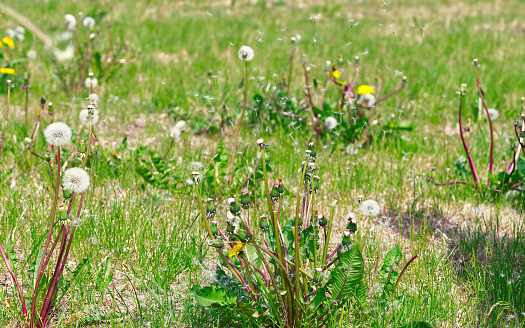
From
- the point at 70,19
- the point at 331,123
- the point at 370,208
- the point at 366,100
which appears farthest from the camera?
the point at 70,19

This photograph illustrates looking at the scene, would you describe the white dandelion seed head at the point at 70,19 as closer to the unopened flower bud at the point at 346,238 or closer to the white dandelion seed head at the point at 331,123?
the white dandelion seed head at the point at 331,123

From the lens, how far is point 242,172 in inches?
126

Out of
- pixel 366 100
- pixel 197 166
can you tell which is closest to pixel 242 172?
pixel 197 166

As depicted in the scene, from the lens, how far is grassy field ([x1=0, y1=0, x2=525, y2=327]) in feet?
6.70

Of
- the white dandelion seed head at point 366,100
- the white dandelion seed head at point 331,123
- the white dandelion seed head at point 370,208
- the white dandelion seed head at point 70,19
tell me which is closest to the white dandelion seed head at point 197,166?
the white dandelion seed head at point 370,208

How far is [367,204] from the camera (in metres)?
1.95

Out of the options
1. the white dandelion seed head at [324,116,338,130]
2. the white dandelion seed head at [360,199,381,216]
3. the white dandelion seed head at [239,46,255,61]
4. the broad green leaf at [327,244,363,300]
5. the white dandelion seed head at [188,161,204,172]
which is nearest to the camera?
the broad green leaf at [327,244,363,300]

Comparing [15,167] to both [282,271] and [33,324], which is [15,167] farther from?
[282,271]

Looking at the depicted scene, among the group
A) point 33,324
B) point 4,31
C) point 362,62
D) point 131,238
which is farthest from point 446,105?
point 4,31

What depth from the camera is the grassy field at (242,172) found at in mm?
2043

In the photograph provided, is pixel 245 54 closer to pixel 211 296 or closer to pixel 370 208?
pixel 370 208

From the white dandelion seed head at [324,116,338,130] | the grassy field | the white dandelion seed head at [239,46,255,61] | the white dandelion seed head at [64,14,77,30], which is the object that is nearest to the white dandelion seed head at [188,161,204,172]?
the grassy field

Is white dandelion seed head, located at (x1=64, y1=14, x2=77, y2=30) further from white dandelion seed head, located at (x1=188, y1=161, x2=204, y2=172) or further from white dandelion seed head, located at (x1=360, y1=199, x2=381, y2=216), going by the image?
white dandelion seed head, located at (x1=360, y1=199, x2=381, y2=216)

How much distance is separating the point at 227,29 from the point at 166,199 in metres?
5.08
